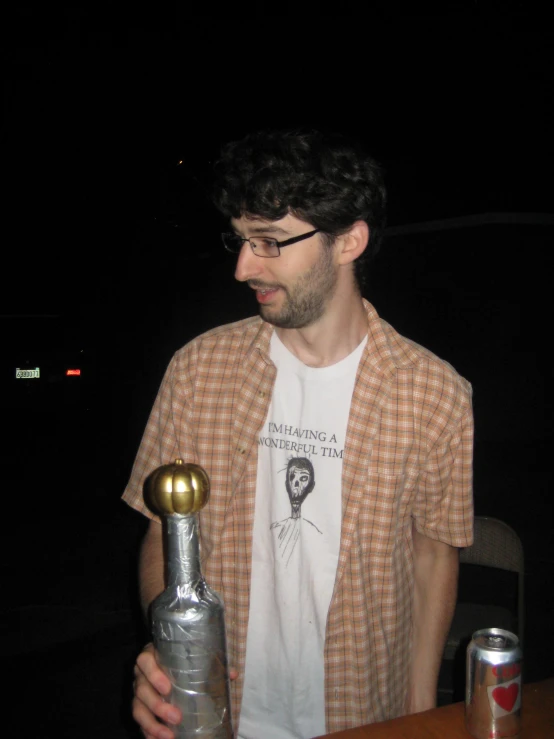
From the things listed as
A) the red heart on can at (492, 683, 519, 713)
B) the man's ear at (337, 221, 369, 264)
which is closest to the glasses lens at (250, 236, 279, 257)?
the man's ear at (337, 221, 369, 264)

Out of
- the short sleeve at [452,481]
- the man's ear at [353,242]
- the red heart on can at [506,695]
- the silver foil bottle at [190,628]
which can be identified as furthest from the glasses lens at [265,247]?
the red heart on can at [506,695]

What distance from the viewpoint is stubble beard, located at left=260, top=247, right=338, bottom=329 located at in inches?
65.1

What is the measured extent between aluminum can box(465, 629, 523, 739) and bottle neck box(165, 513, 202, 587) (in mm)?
585

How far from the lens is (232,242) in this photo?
5.87 ft

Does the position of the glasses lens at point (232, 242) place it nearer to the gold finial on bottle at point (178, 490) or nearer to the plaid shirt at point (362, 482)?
the plaid shirt at point (362, 482)

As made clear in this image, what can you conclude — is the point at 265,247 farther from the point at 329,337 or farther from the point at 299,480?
the point at 299,480

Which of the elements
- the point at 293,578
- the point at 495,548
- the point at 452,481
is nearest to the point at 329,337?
the point at 452,481

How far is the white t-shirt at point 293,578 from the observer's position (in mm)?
1602

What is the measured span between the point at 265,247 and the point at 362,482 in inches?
28.0

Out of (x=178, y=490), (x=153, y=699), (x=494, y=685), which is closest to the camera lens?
(x=178, y=490)

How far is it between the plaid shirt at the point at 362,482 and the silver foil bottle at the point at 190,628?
86 centimetres

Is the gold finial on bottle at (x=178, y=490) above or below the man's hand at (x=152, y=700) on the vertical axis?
above

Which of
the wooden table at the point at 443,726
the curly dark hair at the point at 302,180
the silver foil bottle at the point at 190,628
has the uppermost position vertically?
the curly dark hair at the point at 302,180

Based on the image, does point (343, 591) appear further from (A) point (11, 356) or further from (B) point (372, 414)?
(A) point (11, 356)
